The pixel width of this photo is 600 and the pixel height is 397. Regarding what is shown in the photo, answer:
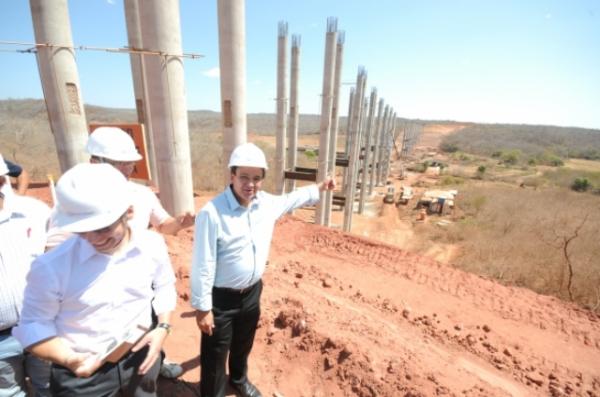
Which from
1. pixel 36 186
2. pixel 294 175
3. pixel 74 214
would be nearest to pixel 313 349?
pixel 74 214

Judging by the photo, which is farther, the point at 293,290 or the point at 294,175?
the point at 294,175

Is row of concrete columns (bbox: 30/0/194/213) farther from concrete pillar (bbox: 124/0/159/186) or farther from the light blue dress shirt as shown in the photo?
the light blue dress shirt

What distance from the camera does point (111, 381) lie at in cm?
149

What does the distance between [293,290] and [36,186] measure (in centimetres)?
955

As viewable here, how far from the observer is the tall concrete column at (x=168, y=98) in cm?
460

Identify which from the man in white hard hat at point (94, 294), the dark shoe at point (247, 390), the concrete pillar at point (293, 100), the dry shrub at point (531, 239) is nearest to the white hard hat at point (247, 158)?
the man in white hard hat at point (94, 294)

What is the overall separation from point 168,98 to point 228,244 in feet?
12.8

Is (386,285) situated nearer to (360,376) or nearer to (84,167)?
(360,376)

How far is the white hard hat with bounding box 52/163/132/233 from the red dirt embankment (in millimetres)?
2241

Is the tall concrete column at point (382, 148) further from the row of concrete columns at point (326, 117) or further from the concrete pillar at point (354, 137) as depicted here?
the concrete pillar at point (354, 137)

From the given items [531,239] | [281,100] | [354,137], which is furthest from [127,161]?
[531,239]

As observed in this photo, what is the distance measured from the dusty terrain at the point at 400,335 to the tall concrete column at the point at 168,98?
1.22m

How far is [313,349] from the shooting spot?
10.7ft

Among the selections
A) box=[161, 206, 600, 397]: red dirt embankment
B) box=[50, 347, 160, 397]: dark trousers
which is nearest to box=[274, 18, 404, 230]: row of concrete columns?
box=[161, 206, 600, 397]: red dirt embankment
